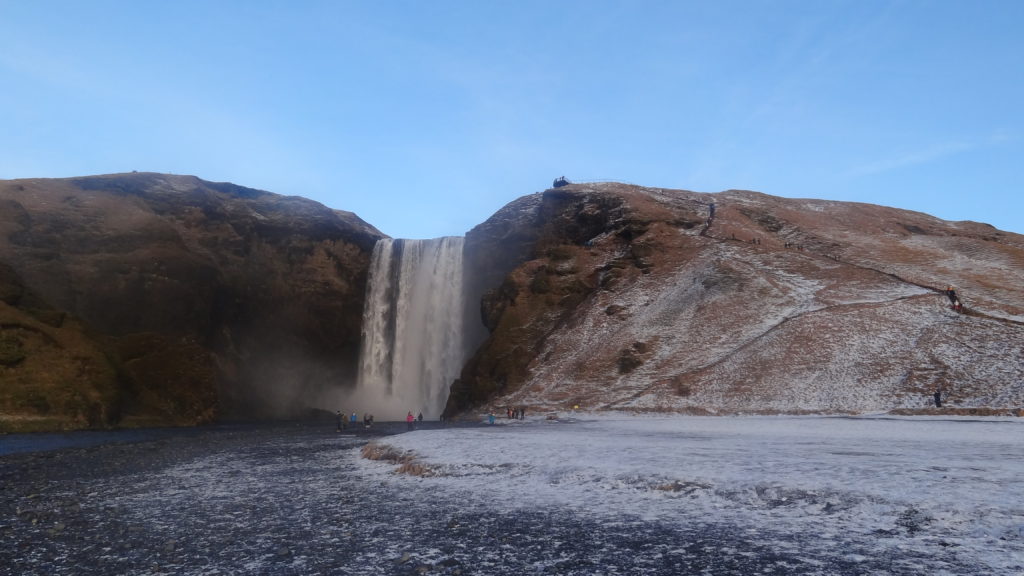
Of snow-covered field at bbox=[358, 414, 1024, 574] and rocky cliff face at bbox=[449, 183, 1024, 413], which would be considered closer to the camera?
snow-covered field at bbox=[358, 414, 1024, 574]

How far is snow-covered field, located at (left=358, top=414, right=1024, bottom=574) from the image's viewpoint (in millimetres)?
10250

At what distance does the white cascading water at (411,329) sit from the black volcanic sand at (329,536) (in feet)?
183

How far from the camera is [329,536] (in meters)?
12.3

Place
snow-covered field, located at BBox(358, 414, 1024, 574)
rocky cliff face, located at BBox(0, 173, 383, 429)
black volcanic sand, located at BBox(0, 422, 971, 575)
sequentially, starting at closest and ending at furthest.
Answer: black volcanic sand, located at BBox(0, 422, 971, 575)
snow-covered field, located at BBox(358, 414, 1024, 574)
rocky cliff face, located at BBox(0, 173, 383, 429)

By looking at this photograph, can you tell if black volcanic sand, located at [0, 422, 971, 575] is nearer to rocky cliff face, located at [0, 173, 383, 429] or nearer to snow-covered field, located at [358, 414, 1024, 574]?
snow-covered field, located at [358, 414, 1024, 574]

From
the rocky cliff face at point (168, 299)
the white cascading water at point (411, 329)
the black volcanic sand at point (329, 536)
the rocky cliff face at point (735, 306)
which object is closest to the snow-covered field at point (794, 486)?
the black volcanic sand at point (329, 536)

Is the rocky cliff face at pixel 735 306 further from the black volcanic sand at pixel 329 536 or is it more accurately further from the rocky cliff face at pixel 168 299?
the black volcanic sand at pixel 329 536

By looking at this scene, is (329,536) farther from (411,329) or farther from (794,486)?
(411,329)

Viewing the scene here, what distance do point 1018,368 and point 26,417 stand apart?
64194 mm

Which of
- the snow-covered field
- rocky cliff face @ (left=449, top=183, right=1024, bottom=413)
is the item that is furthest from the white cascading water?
the snow-covered field

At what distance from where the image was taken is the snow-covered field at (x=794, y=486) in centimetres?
1025

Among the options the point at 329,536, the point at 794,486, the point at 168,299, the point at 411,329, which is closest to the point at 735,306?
the point at 411,329

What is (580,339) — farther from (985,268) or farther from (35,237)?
(35,237)

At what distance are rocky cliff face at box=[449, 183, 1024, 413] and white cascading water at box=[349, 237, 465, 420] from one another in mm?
4840
